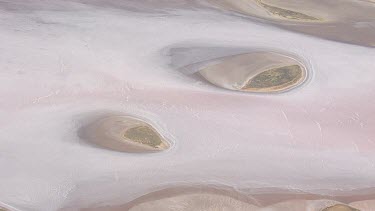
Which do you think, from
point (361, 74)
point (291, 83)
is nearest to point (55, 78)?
point (291, 83)

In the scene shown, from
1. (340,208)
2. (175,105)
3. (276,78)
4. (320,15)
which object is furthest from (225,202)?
(320,15)

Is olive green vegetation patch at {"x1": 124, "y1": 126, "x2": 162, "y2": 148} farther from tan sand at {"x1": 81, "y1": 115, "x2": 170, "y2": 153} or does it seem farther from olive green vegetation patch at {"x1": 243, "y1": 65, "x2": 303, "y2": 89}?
olive green vegetation patch at {"x1": 243, "y1": 65, "x2": 303, "y2": 89}

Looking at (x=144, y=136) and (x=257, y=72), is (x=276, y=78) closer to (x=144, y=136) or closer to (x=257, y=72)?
(x=257, y=72)

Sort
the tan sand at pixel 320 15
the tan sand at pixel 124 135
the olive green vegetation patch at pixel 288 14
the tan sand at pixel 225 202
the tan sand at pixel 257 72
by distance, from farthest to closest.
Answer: the olive green vegetation patch at pixel 288 14
the tan sand at pixel 320 15
the tan sand at pixel 257 72
the tan sand at pixel 124 135
the tan sand at pixel 225 202

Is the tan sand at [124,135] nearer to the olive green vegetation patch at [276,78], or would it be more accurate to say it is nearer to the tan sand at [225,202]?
the tan sand at [225,202]

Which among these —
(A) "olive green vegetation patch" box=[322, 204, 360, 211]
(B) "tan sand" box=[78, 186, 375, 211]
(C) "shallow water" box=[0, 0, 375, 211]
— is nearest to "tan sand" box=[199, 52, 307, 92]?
(C) "shallow water" box=[0, 0, 375, 211]

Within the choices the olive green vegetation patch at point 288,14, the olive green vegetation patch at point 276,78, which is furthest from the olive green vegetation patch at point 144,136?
the olive green vegetation patch at point 288,14

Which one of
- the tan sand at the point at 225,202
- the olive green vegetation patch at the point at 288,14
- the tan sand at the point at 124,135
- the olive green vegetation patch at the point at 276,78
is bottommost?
the tan sand at the point at 225,202
